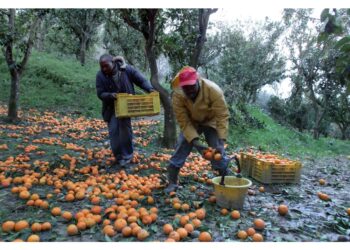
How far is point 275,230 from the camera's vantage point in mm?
3771

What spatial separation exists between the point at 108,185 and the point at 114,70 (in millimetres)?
1778

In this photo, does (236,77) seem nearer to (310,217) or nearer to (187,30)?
(187,30)

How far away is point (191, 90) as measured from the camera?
4.20m

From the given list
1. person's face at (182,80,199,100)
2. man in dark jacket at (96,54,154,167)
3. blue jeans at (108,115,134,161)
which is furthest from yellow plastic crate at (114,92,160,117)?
person's face at (182,80,199,100)

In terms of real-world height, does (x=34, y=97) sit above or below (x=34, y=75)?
below

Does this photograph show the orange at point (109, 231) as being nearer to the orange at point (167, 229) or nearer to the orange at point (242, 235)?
the orange at point (167, 229)

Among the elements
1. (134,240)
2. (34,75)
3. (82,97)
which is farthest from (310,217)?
(34,75)

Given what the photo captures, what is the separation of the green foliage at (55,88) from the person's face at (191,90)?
897 cm

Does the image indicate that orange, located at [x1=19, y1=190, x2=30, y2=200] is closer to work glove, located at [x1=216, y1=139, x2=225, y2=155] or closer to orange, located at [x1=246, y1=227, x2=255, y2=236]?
work glove, located at [x1=216, y1=139, x2=225, y2=155]

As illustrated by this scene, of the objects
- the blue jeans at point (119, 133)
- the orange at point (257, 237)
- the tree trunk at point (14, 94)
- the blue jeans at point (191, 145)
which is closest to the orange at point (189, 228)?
the orange at point (257, 237)

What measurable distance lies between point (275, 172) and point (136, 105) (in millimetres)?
2394

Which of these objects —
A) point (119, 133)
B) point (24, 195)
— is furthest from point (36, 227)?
point (119, 133)

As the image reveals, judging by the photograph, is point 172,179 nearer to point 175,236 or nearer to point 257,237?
point 175,236

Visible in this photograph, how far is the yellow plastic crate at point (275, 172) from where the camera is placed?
574cm
